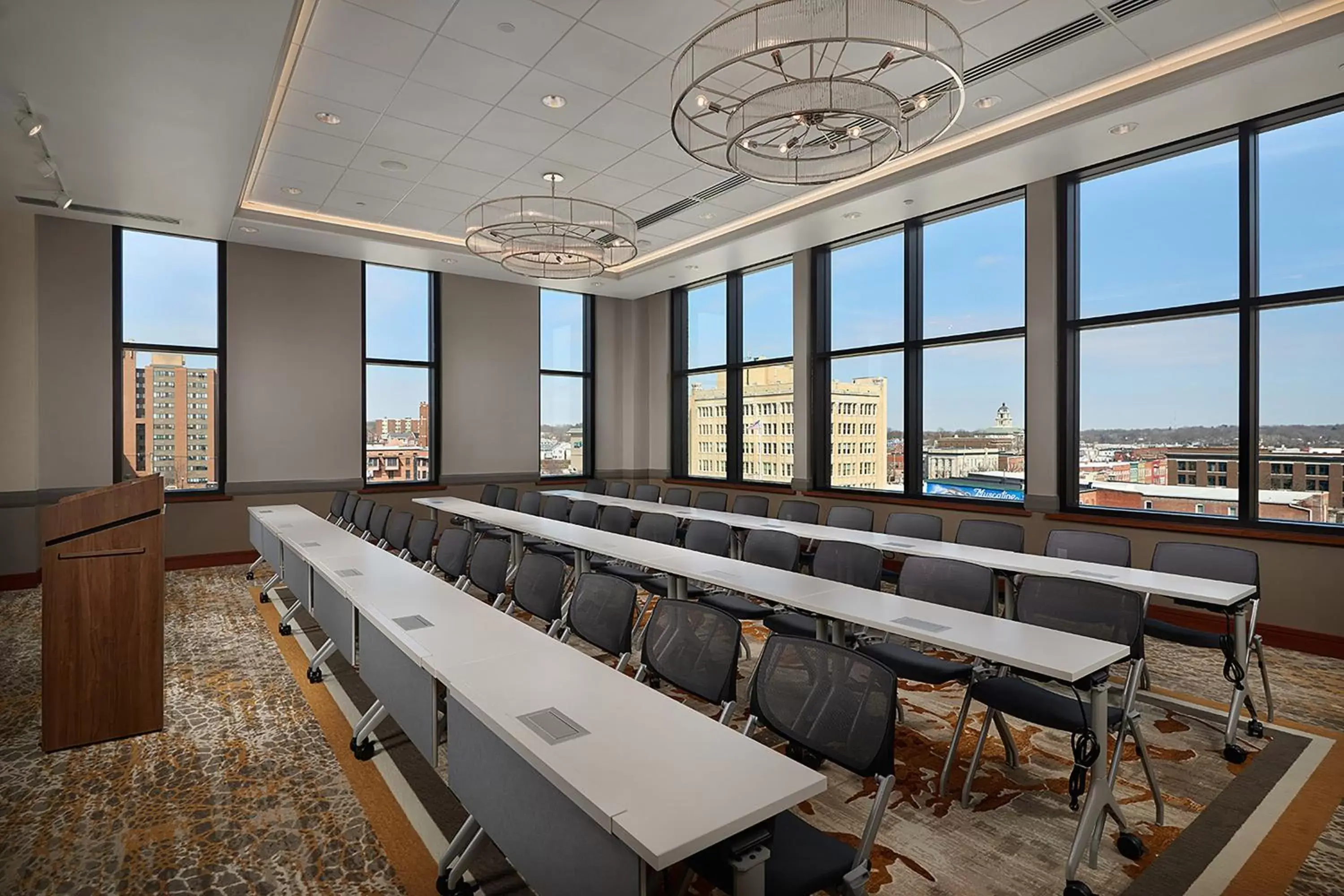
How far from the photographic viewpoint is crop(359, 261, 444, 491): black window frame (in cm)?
884

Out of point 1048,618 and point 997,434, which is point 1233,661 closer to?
point 1048,618

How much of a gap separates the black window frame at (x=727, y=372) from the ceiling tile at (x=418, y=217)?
3.97 meters

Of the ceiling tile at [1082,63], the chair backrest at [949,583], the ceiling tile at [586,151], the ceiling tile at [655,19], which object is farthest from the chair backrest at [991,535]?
the ceiling tile at [586,151]

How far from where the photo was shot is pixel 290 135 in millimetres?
5395

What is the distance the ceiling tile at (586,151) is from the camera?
552 cm

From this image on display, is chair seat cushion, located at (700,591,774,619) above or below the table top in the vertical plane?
below

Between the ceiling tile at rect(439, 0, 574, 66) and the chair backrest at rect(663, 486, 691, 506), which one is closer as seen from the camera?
the ceiling tile at rect(439, 0, 574, 66)

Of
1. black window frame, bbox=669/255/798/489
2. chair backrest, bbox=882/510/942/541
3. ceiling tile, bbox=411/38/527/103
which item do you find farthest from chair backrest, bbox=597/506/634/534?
ceiling tile, bbox=411/38/527/103

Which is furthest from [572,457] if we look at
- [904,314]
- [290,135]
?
[290,135]

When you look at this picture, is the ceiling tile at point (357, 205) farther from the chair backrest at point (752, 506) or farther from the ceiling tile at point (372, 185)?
the chair backrest at point (752, 506)

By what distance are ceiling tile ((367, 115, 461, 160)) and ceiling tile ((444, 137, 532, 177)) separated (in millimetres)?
86

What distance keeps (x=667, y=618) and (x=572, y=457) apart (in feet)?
27.2

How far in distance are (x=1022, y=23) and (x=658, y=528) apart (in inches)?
167

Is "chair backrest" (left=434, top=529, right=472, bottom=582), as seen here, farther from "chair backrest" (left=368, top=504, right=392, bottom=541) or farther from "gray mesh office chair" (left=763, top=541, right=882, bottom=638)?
"gray mesh office chair" (left=763, top=541, right=882, bottom=638)
